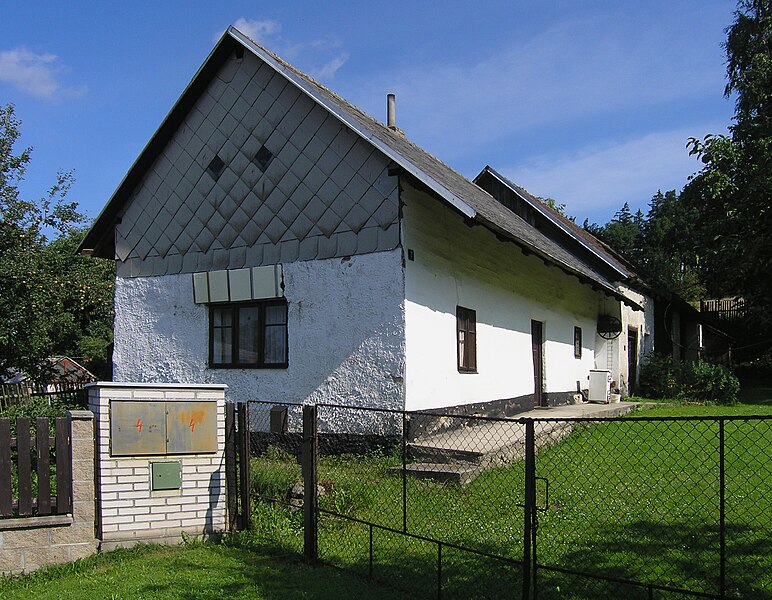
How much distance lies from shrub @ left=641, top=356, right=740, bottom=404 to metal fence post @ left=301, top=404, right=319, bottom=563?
53.2ft

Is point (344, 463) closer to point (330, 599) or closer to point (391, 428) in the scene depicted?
point (391, 428)

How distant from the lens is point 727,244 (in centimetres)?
723

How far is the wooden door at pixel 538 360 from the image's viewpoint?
15375mm

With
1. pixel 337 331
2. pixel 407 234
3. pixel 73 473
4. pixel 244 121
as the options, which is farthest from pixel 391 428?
pixel 244 121

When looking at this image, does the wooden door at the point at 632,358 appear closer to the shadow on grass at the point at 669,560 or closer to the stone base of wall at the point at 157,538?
the shadow on grass at the point at 669,560

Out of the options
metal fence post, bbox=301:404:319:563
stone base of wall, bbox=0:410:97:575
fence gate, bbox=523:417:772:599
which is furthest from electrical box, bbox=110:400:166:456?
fence gate, bbox=523:417:772:599

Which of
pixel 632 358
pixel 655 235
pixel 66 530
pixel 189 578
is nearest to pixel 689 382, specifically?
pixel 632 358

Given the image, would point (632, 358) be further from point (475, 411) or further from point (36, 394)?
point (36, 394)

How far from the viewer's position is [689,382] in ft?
67.4

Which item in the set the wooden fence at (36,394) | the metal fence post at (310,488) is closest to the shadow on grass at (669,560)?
the metal fence post at (310,488)

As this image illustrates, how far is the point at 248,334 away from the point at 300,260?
171 cm

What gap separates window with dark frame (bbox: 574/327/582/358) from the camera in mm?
17828

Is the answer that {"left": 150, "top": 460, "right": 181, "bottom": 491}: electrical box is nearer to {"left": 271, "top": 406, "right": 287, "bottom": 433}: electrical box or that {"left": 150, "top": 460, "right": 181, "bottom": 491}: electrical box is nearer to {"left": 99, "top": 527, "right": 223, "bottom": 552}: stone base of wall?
{"left": 99, "top": 527, "right": 223, "bottom": 552}: stone base of wall

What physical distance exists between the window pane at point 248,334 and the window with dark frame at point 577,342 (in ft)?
30.0
